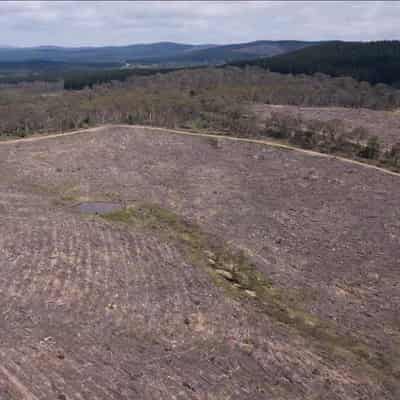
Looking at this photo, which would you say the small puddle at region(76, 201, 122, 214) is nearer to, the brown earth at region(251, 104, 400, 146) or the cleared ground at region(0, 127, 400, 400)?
the cleared ground at region(0, 127, 400, 400)

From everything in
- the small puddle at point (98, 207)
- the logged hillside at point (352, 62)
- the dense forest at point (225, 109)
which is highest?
the logged hillside at point (352, 62)

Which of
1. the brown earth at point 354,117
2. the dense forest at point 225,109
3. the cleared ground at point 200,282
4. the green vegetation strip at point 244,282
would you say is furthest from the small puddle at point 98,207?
the brown earth at point 354,117

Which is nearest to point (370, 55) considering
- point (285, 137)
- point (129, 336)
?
point (285, 137)

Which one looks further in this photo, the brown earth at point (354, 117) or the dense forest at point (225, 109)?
the brown earth at point (354, 117)

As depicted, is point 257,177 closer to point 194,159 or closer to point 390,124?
point 194,159

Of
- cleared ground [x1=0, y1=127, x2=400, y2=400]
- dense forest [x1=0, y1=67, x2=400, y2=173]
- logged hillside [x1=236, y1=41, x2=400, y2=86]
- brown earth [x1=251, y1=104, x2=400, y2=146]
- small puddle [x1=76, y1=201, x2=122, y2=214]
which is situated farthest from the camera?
logged hillside [x1=236, y1=41, x2=400, y2=86]

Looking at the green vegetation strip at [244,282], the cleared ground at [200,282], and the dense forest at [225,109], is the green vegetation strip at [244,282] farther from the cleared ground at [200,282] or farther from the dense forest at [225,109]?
the dense forest at [225,109]

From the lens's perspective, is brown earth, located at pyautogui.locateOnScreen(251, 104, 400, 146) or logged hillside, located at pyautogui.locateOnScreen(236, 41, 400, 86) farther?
logged hillside, located at pyautogui.locateOnScreen(236, 41, 400, 86)

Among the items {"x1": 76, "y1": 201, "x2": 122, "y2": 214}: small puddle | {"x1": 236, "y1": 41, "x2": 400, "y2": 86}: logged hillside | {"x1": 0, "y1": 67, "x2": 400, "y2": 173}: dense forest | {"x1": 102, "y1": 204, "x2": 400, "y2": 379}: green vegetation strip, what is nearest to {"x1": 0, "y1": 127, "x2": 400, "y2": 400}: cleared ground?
{"x1": 102, "y1": 204, "x2": 400, "y2": 379}: green vegetation strip
